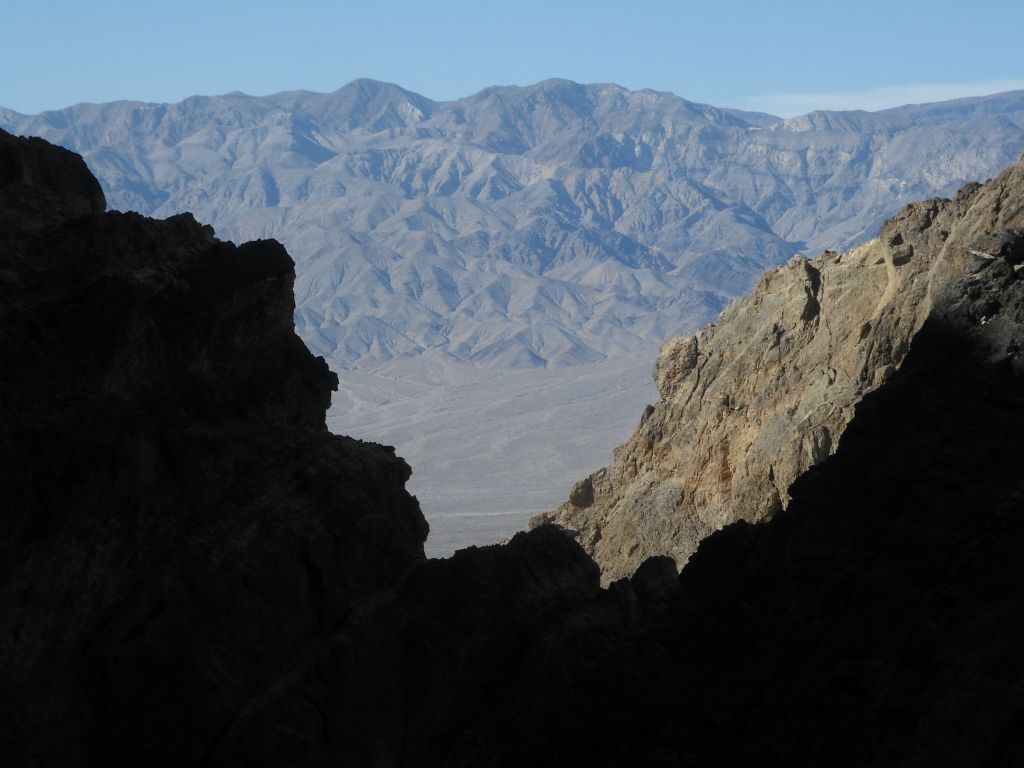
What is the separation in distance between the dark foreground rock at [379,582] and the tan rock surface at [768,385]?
8936 millimetres

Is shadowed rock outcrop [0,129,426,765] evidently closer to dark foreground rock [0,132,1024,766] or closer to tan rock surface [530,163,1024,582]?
dark foreground rock [0,132,1024,766]

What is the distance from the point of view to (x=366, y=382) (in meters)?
171

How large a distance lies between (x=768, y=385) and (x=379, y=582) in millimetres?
15497

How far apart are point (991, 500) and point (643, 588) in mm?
4011

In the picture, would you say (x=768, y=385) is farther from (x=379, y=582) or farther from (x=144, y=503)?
(x=144, y=503)

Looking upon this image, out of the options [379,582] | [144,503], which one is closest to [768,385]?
[379,582]

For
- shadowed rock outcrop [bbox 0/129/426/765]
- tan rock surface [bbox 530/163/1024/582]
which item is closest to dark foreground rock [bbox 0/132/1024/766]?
shadowed rock outcrop [bbox 0/129/426/765]

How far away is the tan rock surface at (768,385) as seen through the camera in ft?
76.4

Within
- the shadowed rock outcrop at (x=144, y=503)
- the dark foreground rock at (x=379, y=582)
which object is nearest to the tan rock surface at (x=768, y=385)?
the dark foreground rock at (x=379, y=582)

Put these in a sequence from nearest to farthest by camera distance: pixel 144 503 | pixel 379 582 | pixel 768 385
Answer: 1. pixel 144 503
2. pixel 379 582
3. pixel 768 385

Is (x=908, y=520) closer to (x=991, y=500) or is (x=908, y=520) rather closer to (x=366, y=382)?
(x=991, y=500)

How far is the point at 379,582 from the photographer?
13.2 metres

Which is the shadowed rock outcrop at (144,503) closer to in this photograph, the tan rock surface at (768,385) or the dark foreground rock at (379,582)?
the dark foreground rock at (379,582)

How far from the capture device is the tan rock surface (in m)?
23.3
